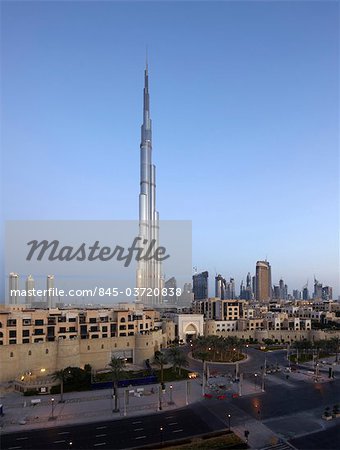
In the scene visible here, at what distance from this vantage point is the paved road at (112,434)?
144 ft

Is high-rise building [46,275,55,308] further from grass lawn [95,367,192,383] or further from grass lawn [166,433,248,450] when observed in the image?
grass lawn [166,433,248,450]

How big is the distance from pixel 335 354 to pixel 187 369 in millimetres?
44436

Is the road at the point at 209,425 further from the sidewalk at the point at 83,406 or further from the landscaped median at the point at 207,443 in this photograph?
the sidewalk at the point at 83,406

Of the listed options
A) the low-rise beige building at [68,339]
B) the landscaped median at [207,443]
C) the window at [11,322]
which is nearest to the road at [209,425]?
the landscaped median at [207,443]

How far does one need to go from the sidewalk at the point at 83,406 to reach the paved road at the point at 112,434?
2.13 metres

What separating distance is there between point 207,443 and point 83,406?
865 inches

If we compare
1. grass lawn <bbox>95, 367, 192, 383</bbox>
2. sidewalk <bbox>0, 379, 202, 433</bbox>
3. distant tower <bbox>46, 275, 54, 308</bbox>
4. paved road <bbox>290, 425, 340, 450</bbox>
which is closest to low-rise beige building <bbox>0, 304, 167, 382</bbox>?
grass lawn <bbox>95, 367, 192, 383</bbox>

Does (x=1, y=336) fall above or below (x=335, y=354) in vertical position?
above

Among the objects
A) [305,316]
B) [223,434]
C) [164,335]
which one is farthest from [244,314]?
[223,434]

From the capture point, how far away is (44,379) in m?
69.8

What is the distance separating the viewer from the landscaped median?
42.6 m

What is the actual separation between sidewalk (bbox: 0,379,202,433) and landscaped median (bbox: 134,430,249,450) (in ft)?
35.1

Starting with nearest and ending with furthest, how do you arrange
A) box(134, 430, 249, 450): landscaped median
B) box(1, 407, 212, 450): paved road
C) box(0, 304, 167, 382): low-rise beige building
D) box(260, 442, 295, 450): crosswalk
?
box(260, 442, 295, 450): crosswalk, box(134, 430, 249, 450): landscaped median, box(1, 407, 212, 450): paved road, box(0, 304, 167, 382): low-rise beige building

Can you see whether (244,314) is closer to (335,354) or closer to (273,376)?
(335,354)
